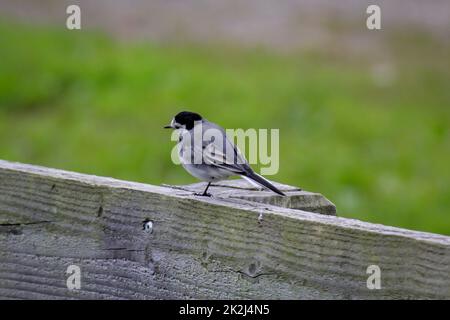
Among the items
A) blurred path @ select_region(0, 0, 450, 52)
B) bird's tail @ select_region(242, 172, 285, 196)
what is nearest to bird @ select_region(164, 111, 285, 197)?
bird's tail @ select_region(242, 172, 285, 196)

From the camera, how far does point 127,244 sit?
2094mm

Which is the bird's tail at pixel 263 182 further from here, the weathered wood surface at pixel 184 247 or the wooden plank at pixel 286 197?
the weathered wood surface at pixel 184 247

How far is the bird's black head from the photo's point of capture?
10.6 ft

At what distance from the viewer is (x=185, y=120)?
3312 mm

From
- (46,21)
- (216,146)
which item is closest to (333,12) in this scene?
(46,21)

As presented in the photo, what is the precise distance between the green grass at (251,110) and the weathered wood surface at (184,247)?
474cm

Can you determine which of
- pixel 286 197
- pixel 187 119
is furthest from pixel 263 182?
pixel 187 119

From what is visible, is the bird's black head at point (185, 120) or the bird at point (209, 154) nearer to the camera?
the bird at point (209, 154)

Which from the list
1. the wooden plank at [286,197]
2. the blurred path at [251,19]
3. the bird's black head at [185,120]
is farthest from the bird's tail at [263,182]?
the blurred path at [251,19]

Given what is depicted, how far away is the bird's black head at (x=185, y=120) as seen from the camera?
10.6ft

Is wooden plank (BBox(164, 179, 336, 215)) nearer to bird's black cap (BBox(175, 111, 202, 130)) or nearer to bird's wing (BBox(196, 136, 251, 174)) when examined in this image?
bird's wing (BBox(196, 136, 251, 174))

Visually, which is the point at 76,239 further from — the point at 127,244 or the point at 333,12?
the point at 333,12

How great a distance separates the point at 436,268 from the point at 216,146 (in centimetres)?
144

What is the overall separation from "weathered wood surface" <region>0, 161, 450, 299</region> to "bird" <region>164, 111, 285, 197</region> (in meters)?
0.79
